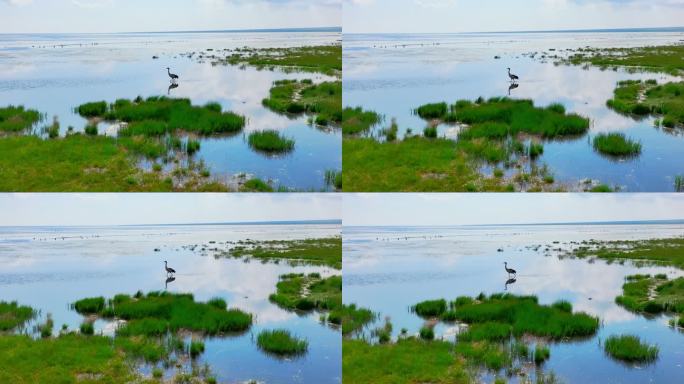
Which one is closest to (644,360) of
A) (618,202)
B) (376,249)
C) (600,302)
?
(600,302)

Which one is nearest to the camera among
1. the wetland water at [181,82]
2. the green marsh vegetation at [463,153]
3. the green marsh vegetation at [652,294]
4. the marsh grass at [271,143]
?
the green marsh vegetation at [463,153]

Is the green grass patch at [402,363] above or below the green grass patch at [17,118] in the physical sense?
below

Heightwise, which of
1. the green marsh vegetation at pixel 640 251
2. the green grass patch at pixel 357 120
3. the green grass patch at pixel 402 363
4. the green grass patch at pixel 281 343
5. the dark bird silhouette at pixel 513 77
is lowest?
the green grass patch at pixel 402 363

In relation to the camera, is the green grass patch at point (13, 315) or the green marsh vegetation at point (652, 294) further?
the green marsh vegetation at point (652, 294)

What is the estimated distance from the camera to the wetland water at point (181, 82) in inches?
296

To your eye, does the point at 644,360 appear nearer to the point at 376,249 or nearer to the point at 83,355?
the point at 376,249

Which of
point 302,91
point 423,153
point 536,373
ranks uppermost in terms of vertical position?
point 302,91

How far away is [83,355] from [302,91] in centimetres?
321

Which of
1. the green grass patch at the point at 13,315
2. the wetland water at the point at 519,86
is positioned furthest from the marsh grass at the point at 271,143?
the green grass patch at the point at 13,315

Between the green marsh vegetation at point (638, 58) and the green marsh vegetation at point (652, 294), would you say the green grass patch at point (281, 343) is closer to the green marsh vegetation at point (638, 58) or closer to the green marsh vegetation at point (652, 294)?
the green marsh vegetation at point (652, 294)

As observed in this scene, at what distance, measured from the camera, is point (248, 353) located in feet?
24.9

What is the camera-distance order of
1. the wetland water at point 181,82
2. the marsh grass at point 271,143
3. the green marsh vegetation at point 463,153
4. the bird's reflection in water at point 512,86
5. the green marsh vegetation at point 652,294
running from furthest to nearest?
1. the bird's reflection in water at point 512,86
2. the green marsh vegetation at point 652,294
3. the marsh grass at point 271,143
4. the wetland water at point 181,82
5. the green marsh vegetation at point 463,153

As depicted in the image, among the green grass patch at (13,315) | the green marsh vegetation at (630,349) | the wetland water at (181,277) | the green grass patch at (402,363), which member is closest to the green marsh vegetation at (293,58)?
the wetland water at (181,277)

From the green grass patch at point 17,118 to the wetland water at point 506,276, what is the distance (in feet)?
10.3
